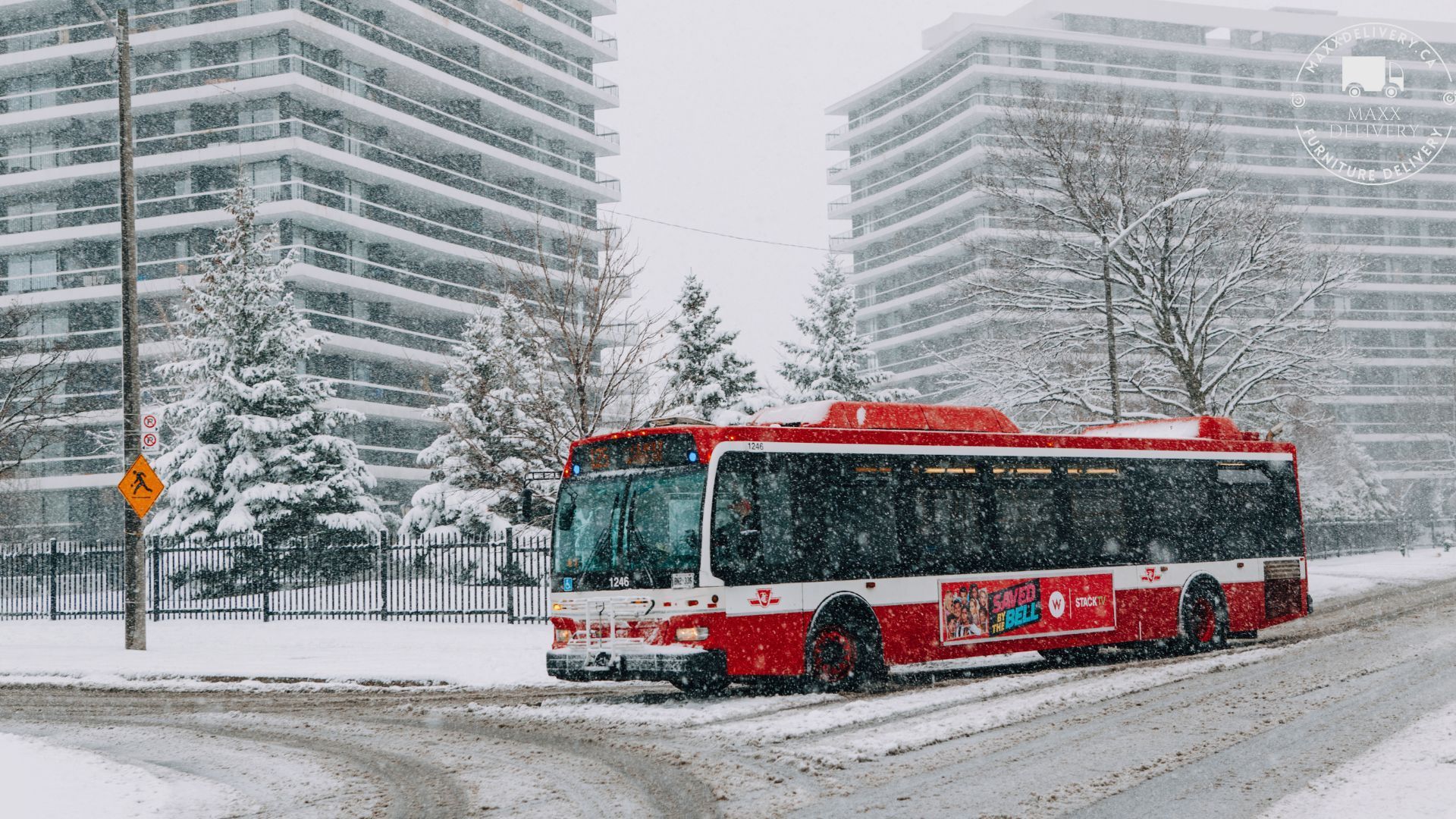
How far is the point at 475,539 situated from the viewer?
24828mm

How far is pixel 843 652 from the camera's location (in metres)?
13.5

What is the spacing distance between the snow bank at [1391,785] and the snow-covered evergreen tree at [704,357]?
30.9 metres

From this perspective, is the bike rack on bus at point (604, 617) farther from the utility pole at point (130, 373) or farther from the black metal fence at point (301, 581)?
the utility pole at point (130, 373)

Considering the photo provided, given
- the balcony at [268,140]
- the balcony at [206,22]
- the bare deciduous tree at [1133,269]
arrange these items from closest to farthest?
the bare deciduous tree at [1133,269], the balcony at [268,140], the balcony at [206,22]

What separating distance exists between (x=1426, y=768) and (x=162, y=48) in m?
61.3

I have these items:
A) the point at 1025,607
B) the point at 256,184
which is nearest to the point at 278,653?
the point at 1025,607

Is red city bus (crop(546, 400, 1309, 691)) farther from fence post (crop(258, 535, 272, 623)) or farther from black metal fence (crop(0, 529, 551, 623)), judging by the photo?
fence post (crop(258, 535, 272, 623))

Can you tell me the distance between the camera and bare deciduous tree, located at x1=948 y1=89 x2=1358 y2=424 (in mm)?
31891

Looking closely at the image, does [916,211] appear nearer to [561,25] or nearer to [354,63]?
[561,25]

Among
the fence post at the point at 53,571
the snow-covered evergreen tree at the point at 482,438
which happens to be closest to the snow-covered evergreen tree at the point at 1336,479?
the snow-covered evergreen tree at the point at 482,438

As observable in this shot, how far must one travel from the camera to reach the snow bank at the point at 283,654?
17.3 m

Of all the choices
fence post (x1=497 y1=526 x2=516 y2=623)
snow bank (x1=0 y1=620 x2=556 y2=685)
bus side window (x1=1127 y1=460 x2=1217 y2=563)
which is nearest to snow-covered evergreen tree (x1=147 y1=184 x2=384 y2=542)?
snow bank (x1=0 y1=620 x2=556 y2=685)

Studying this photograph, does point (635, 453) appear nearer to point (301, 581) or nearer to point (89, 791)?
point (89, 791)

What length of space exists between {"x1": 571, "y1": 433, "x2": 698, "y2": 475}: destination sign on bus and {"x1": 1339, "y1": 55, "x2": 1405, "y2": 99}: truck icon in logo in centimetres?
11164
